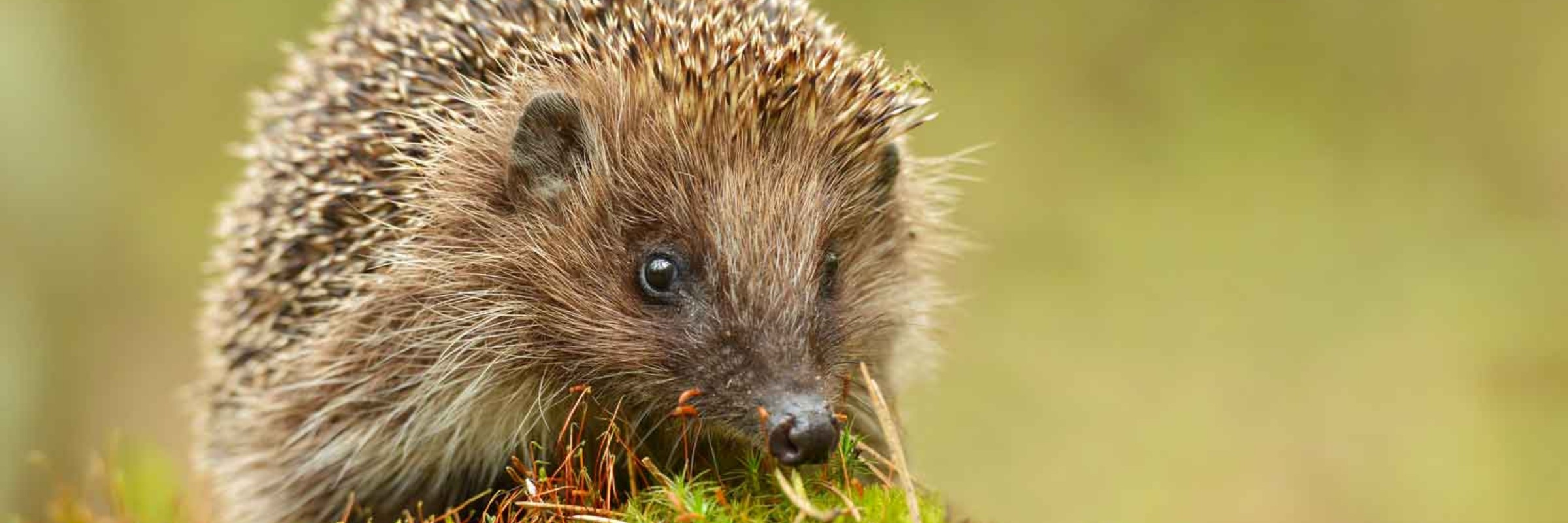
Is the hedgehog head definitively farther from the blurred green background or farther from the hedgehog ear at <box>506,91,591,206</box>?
the blurred green background

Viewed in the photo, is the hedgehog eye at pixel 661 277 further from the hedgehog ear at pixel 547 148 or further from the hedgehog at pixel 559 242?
the hedgehog ear at pixel 547 148

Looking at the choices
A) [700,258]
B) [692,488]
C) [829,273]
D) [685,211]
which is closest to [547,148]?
[685,211]

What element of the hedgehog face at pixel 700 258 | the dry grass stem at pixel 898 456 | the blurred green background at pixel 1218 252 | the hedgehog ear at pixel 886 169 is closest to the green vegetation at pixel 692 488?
the dry grass stem at pixel 898 456

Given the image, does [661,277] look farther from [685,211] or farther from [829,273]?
[829,273]

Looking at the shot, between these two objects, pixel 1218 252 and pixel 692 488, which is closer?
pixel 692 488

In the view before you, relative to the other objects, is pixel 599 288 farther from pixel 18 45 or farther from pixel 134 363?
pixel 134 363

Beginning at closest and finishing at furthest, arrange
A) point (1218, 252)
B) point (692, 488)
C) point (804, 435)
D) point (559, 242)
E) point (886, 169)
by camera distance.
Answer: point (804, 435) < point (692, 488) < point (559, 242) < point (886, 169) < point (1218, 252)
